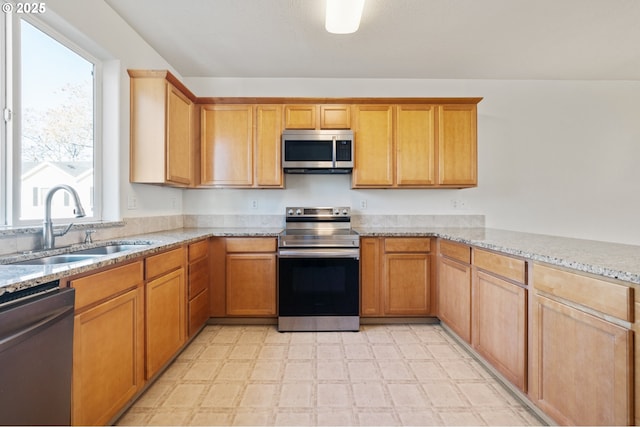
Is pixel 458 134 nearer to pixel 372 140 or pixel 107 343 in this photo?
pixel 372 140

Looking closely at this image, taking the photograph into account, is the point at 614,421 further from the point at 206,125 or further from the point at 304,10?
the point at 206,125

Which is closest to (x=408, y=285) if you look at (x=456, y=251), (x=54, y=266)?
(x=456, y=251)

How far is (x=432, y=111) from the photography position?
3010 mm

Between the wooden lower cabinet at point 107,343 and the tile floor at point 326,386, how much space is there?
10.3 inches

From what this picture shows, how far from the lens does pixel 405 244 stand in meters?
2.82

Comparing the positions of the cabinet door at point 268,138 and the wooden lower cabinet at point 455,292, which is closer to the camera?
the wooden lower cabinet at point 455,292

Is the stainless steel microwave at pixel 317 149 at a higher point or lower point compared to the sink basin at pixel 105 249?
higher

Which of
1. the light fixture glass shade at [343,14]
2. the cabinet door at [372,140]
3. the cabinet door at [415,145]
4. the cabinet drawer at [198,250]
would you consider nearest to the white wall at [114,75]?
the cabinet drawer at [198,250]

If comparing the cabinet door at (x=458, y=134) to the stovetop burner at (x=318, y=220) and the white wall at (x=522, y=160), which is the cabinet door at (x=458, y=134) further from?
the stovetop burner at (x=318, y=220)

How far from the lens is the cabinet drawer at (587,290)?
1.08m

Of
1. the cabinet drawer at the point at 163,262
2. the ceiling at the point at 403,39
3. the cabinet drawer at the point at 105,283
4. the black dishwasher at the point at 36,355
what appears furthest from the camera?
the ceiling at the point at 403,39

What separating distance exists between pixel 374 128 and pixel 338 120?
1.26ft

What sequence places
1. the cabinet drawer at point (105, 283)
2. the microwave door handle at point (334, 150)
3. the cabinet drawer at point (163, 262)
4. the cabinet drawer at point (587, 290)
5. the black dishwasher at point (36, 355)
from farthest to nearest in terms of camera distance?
the microwave door handle at point (334, 150)
the cabinet drawer at point (163, 262)
the cabinet drawer at point (105, 283)
the cabinet drawer at point (587, 290)
the black dishwasher at point (36, 355)

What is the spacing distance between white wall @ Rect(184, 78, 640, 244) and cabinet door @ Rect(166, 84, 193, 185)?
60 centimetres
